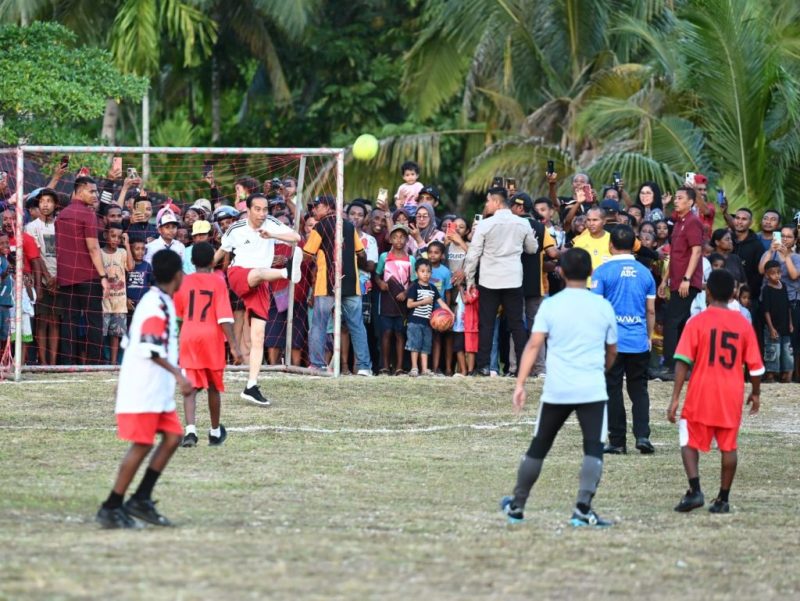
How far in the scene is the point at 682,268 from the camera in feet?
57.5

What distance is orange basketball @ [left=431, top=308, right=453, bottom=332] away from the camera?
58.7 ft

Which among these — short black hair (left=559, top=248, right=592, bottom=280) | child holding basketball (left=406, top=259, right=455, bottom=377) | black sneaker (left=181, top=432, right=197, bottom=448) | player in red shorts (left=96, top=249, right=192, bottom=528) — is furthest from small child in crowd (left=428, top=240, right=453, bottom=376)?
player in red shorts (left=96, top=249, right=192, bottom=528)

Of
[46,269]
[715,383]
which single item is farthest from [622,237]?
[46,269]

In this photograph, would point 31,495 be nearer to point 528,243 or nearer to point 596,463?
point 596,463

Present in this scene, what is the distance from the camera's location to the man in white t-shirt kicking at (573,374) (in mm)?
9664

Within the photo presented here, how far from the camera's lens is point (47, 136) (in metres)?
22.7

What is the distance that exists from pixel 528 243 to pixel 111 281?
4602 millimetres

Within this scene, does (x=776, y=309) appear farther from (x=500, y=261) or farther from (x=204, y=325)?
(x=204, y=325)

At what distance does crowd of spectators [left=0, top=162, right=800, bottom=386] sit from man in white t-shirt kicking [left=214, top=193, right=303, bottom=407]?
3.53 feet

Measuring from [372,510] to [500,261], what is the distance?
23.2ft

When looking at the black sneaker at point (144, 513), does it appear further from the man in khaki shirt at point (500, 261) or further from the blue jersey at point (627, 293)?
the man in khaki shirt at point (500, 261)

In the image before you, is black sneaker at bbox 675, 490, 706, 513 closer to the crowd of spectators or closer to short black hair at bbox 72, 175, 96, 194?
the crowd of spectators

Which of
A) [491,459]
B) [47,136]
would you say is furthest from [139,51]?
[491,459]

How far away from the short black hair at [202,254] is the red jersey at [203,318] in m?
0.12
